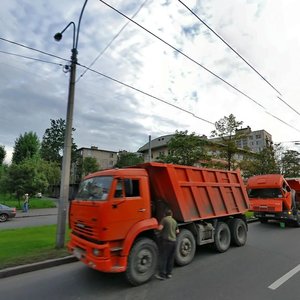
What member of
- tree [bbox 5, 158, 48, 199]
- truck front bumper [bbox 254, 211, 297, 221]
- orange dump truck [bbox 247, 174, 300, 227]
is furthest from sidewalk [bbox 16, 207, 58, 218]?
truck front bumper [bbox 254, 211, 297, 221]

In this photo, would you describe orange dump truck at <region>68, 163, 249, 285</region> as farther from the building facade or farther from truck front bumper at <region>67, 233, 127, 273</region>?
the building facade

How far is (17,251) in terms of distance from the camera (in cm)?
893

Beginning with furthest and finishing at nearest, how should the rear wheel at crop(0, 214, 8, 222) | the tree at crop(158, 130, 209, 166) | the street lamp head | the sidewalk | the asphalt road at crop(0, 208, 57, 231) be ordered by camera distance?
the tree at crop(158, 130, 209, 166)
the sidewalk
the rear wheel at crop(0, 214, 8, 222)
the asphalt road at crop(0, 208, 57, 231)
the street lamp head

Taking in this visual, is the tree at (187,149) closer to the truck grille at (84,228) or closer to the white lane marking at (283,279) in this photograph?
the white lane marking at (283,279)

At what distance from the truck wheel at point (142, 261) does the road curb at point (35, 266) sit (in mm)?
2603

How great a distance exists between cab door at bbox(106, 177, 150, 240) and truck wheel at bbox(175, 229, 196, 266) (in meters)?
1.45

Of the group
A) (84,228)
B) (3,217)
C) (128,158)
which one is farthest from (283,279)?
(128,158)

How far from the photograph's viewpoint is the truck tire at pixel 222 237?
31.0ft

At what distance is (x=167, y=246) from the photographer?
281 inches

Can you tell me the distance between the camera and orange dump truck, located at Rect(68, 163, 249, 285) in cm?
650

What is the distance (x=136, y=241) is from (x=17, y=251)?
4203mm

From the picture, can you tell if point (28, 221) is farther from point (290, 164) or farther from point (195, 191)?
point (290, 164)

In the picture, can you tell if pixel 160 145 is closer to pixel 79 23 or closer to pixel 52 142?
pixel 52 142

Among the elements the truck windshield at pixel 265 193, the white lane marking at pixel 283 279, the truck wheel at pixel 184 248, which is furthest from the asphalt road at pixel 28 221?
the white lane marking at pixel 283 279
